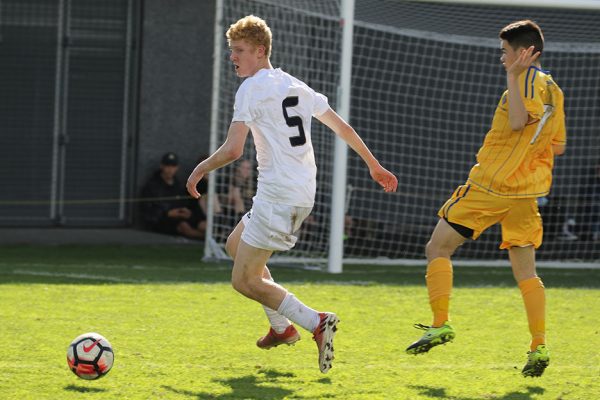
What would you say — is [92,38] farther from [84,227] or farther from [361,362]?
[361,362]

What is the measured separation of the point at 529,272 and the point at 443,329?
1.87 feet

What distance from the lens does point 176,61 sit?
14.7 metres

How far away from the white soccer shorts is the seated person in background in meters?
7.74

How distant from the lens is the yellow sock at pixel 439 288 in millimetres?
6262

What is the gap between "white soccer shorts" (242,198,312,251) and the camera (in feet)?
19.2

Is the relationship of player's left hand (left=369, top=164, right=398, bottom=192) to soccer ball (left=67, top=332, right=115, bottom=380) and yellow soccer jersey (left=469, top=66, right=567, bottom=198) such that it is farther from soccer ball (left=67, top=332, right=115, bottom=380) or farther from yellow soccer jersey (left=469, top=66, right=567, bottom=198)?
soccer ball (left=67, top=332, right=115, bottom=380)

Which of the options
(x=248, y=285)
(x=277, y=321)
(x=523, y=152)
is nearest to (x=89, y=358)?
(x=248, y=285)

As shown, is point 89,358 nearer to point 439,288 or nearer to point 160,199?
point 439,288

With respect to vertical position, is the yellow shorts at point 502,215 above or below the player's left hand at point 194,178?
below

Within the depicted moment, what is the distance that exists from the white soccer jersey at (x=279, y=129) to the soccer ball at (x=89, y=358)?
3.72 feet

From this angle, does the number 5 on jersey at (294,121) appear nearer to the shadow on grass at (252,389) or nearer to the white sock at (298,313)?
the white sock at (298,313)

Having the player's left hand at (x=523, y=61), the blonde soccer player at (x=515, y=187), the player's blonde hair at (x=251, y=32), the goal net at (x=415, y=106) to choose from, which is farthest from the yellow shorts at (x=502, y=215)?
the goal net at (x=415, y=106)

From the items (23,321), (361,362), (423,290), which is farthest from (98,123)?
(361,362)

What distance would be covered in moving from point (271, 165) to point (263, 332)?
1.80 m
